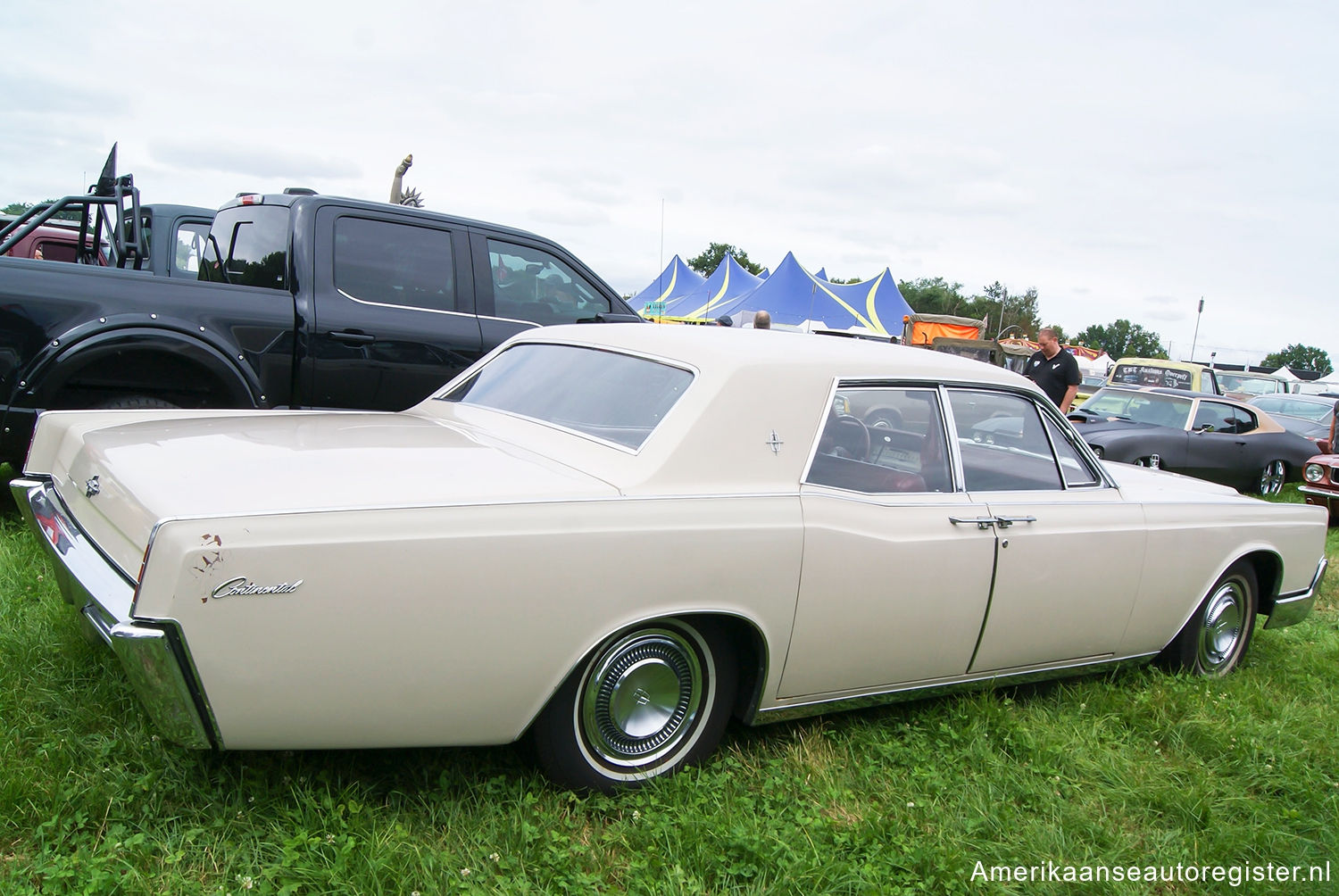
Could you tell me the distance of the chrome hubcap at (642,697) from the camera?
2.63 metres

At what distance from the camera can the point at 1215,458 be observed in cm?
1005

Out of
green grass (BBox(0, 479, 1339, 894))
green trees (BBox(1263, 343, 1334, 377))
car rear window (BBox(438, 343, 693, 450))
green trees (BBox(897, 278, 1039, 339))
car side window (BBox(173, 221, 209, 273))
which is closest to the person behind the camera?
green grass (BBox(0, 479, 1339, 894))

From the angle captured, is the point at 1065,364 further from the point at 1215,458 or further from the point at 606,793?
the point at 606,793

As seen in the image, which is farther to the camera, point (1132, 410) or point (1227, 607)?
point (1132, 410)

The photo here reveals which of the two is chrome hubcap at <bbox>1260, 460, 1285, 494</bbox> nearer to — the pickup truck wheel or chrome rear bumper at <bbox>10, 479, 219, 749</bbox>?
the pickup truck wheel

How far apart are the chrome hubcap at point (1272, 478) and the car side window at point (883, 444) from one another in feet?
29.7

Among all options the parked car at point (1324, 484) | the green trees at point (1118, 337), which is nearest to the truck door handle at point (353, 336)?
the parked car at point (1324, 484)

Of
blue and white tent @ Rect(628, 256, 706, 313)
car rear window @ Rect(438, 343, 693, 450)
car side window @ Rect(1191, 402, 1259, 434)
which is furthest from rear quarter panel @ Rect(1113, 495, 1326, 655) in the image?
blue and white tent @ Rect(628, 256, 706, 313)

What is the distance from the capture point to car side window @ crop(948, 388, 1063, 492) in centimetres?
350

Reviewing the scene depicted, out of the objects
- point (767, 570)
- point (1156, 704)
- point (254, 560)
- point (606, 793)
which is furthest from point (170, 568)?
point (1156, 704)

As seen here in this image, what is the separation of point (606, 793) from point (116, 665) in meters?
1.67

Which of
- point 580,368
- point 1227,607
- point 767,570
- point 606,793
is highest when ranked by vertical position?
point 580,368

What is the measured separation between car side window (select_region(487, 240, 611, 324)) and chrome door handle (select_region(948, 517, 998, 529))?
10.6ft

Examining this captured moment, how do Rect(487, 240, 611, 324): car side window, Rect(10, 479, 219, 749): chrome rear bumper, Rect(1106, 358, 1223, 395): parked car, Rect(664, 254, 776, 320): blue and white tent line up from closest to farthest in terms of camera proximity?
Rect(10, 479, 219, 749): chrome rear bumper < Rect(487, 240, 611, 324): car side window < Rect(1106, 358, 1223, 395): parked car < Rect(664, 254, 776, 320): blue and white tent
